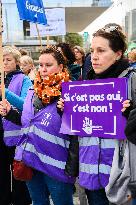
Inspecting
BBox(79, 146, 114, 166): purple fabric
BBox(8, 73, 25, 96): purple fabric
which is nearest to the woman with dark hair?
BBox(8, 73, 25, 96): purple fabric

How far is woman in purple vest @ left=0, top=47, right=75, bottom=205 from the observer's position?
292 cm

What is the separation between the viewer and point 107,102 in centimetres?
257

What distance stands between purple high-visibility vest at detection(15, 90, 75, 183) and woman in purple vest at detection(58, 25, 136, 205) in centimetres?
32

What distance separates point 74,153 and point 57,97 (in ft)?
1.58

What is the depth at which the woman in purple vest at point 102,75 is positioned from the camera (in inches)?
99.8

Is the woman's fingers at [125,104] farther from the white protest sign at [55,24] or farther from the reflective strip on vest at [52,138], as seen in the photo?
the white protest sign at [55,24]

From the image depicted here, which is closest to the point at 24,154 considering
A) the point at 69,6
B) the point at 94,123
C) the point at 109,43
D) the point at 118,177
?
the point at 94,123

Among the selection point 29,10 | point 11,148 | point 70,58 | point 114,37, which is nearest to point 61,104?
point 114,37

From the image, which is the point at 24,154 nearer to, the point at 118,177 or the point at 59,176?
the point at 59,176

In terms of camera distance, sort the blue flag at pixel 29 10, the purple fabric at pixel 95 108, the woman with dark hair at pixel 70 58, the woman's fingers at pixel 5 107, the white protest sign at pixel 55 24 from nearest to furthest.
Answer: the purple fabric at pixel 95 108 < the woman's fingers at pixel 5 107 < the woman with dark hair at pixel 70 58 < the blue flag at pixel 29 10 < the white protest sign at pixel 55 24

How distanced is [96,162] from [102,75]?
59 centimetres

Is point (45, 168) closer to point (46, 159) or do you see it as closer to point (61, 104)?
point (46, 159)

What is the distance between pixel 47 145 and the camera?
293 cm

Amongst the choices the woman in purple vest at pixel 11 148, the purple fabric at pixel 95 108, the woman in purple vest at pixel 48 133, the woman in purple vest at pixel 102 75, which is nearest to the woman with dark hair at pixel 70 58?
the woman in purple vest at pixel 11 148
